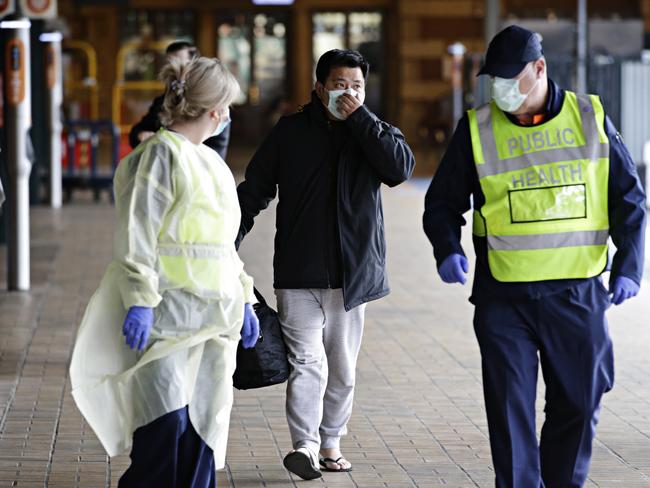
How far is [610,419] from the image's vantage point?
6707mm

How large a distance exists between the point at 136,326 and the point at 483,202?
126 cm

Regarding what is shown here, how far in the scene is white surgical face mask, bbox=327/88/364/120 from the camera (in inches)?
210

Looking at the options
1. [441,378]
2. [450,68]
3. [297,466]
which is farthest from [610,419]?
[450,68]

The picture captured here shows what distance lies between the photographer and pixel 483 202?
472 cm

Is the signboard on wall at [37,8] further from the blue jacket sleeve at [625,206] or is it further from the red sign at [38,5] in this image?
the blue jacket sleeve at [625,206]

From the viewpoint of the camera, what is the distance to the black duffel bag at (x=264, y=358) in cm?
526

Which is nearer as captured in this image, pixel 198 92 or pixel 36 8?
pixel 198 92

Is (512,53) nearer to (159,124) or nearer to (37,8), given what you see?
(159,124)

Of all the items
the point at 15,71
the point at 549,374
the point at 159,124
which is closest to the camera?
the point at 549,374

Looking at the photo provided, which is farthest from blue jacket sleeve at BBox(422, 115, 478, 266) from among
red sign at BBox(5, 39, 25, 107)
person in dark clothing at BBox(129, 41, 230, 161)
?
red sign at BBox(5, 39, 25, 107)

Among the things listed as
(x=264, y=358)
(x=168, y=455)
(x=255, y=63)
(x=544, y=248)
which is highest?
(x=255, y=63)

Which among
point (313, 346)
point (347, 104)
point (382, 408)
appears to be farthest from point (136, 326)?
point (382, 408)

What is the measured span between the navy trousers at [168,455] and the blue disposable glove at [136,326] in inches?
12.1

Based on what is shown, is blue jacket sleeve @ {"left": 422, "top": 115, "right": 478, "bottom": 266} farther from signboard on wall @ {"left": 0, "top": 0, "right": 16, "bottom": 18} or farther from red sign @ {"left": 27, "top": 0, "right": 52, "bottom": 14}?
red sign @ {"left": 27, "top": 0, "right": 52, "bottom": 14}
